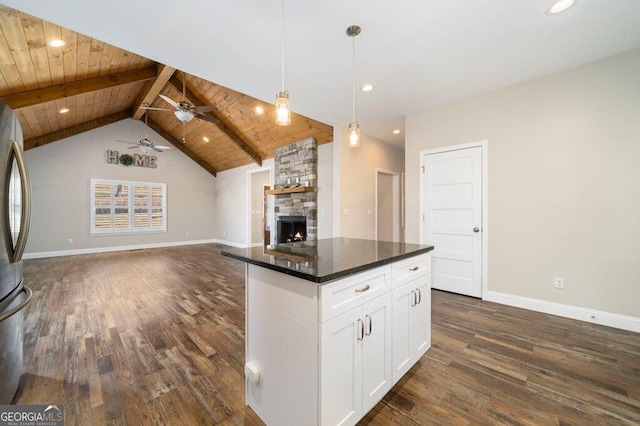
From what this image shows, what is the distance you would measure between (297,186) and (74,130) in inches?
252

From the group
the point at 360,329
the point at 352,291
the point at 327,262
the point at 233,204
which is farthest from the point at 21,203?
the point at 233,204

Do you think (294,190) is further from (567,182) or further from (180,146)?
(180,146)

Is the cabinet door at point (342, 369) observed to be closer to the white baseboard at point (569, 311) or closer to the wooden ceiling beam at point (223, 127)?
the white baseboard at point (569, 311)

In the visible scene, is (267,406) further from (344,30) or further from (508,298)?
(508,298)

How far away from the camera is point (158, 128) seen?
8.15 meters

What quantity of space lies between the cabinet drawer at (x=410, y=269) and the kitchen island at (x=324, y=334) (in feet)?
0.05

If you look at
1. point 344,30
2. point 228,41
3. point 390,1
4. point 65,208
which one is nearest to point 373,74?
point 344,30

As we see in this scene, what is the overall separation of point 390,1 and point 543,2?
47.5 inches

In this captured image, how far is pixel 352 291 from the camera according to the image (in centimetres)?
131

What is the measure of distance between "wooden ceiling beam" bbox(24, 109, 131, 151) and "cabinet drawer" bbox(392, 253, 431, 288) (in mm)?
8891

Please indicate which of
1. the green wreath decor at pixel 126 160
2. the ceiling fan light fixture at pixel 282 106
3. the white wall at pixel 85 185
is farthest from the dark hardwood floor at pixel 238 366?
the green wreath decor at pixel 126 160

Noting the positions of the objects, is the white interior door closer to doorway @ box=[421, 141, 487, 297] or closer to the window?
doorway @ box=[421, 141, 487, 297]

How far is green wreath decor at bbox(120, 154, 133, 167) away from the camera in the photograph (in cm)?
743

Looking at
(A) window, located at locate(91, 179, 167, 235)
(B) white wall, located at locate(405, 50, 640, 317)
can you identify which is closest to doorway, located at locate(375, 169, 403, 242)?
(B) white wall, located at locate(405, 50, 640, 317)
